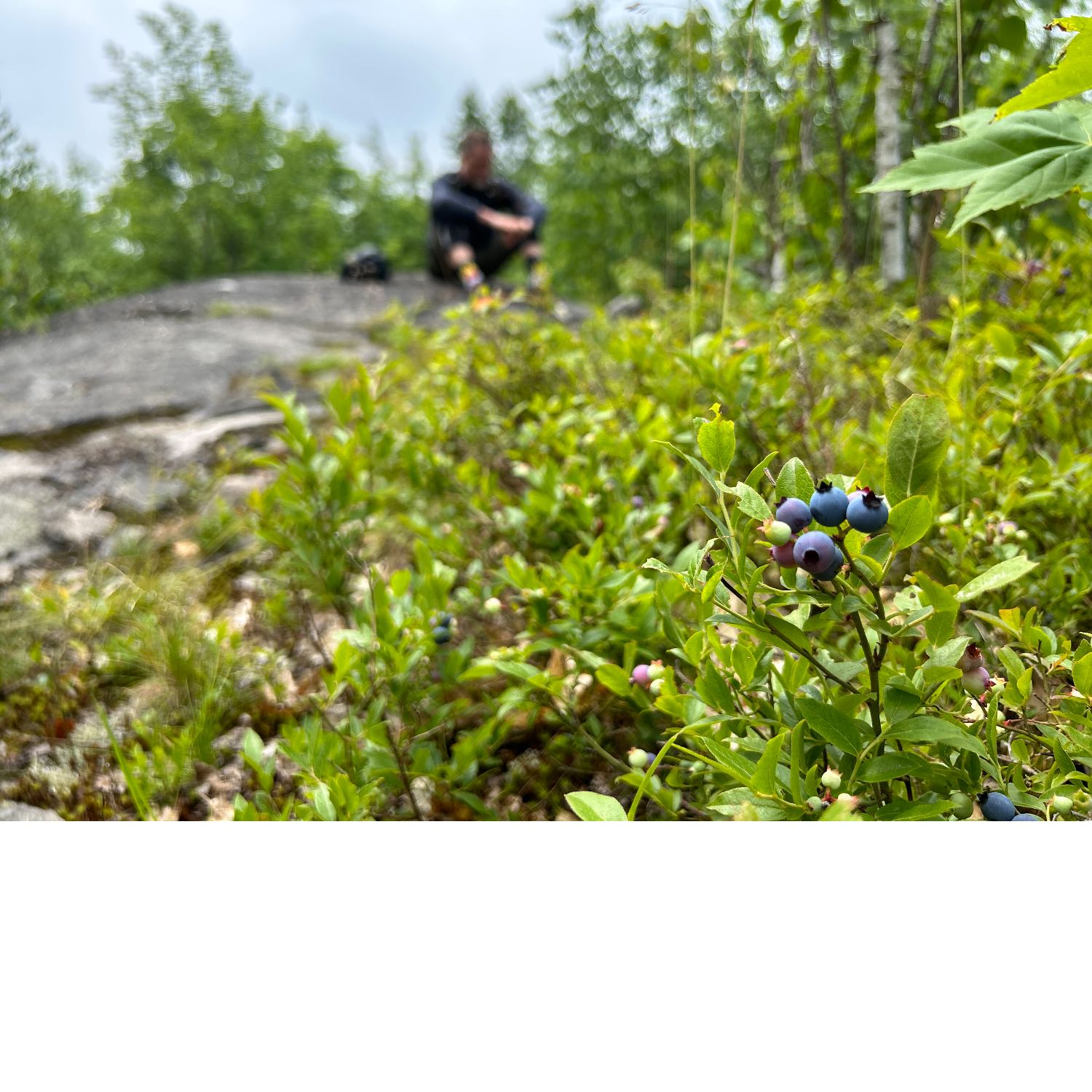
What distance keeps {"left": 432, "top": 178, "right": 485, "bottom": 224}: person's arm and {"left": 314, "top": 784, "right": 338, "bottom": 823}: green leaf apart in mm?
5711

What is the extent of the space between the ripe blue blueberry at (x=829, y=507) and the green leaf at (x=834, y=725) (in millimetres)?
153

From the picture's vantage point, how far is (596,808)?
0.61 m

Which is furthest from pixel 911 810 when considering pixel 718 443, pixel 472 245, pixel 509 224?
pixel 472 245

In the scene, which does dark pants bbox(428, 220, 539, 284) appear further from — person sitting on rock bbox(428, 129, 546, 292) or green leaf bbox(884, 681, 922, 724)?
green leaf bbox(884, 681, 922, 724)

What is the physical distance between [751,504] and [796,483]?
6 cm

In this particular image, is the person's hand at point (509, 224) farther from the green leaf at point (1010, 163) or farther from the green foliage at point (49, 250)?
the green leaf at point (1010, 163)

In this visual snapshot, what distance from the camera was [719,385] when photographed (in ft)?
4.25

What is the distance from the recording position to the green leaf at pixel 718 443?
1.81ft

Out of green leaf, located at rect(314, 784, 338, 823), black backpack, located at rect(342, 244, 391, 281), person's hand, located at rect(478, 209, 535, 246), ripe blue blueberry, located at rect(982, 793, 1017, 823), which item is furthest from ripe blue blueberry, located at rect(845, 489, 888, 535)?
black backpack, located at rect(342, 244, 391, 281)

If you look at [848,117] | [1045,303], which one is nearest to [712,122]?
[848,117]

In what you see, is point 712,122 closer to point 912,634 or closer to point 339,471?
point 339,471

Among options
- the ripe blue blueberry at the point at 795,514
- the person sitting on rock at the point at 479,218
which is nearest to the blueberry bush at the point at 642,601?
the ripe blue blueberry at the point at 795,514

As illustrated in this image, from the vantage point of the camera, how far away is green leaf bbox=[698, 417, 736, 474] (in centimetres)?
55
